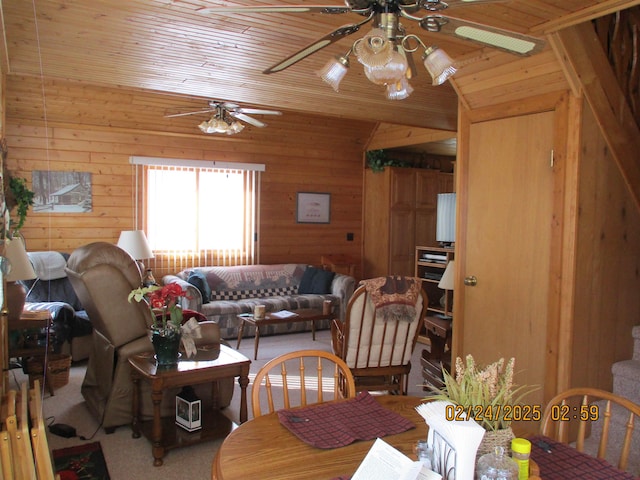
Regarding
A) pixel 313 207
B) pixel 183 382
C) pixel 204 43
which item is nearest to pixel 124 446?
pixel 183 382

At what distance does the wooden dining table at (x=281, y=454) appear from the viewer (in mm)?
1456

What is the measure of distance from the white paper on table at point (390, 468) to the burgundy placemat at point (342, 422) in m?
0.32

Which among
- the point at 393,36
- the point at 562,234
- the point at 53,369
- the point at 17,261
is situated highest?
the point at 393,36

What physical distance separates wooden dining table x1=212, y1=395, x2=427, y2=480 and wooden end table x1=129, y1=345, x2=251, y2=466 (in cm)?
137

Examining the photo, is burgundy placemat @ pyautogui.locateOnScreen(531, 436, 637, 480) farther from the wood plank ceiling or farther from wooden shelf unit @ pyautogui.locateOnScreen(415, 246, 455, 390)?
wooden shelf unit @ pyautogui.locateOnScreen(415, 246, 455, 390)

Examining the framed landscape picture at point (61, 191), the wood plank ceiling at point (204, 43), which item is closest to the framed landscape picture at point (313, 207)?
the framed landscape picture at point (61, 191)

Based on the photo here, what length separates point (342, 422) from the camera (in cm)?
178

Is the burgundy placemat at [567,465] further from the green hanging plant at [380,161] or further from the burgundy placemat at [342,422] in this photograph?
the green hanging plant at [380,161]

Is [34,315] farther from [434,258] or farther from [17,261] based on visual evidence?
[434,258]

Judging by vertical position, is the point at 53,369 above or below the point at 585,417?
below

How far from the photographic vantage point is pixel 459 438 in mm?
1220

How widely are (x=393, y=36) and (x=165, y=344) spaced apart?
7.20 feet

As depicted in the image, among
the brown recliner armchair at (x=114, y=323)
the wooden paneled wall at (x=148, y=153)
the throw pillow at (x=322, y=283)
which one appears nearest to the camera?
the brown recliner armchair at (x=114, y=323)

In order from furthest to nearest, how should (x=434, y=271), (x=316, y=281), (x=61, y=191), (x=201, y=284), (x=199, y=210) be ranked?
(x=316, y=281) < (x=199, y=210) < (x=434, y=271) < (x=201, y=284) < (x=61, y=191)
